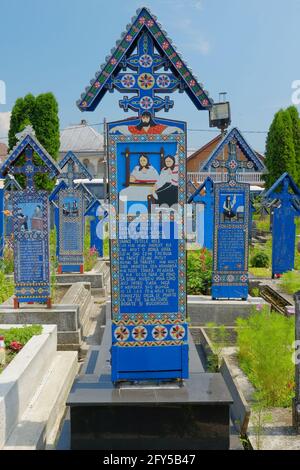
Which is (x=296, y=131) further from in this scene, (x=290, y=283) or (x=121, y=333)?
(x=121, y=333)

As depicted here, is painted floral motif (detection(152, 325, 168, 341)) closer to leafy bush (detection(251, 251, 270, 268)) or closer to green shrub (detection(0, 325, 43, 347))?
green shrub (detection(0, 325, 43, 347))

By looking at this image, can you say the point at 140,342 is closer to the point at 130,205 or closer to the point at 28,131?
the point at 130,205

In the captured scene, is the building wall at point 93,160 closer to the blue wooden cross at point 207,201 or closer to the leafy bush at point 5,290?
the blue wooden cross at point 207,201

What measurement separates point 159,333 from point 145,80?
8.61 ft

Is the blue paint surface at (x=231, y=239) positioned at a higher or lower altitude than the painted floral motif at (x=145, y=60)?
lower

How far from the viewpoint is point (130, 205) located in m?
4.79

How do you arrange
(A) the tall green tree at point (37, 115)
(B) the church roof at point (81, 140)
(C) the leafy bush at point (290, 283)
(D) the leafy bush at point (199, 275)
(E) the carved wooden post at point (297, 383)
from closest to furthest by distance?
(E) the carved wooden post at point (297, 383) → (C) the leafy bush at point (290, 283) → (D) the leafy bush at point (199, 275) → (A) the tall green tree at point (37, 115) → (B) the church roof at point (81, 140)

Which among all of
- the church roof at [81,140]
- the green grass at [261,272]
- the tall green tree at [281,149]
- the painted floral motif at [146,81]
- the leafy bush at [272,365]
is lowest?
the leafy bush at [272,365]

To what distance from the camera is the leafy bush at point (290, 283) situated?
31.6ft

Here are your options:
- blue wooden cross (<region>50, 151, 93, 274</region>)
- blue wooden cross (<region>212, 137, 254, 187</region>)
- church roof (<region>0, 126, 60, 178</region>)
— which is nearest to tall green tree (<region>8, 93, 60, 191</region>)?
blue wooden cross (<region>50, 151, 93, 274</region>)

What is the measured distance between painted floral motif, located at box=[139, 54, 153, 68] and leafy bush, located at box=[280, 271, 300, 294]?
6.27 metres

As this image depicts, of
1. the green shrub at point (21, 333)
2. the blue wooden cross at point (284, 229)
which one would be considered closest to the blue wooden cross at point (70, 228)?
the blue wooden cross at point (284, 229)

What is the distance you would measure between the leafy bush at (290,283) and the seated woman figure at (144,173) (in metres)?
5.79

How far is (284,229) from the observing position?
39.3 ft
